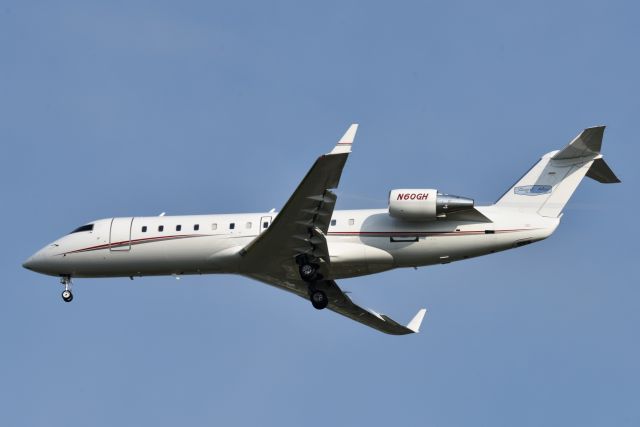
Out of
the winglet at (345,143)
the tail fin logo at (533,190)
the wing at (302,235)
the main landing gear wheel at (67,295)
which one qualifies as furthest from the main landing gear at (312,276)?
the main landing gear wheel at (67,295)

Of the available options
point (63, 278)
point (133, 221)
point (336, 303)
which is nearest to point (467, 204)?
point (336, 303)

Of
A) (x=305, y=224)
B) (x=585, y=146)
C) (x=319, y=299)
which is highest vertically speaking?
(x=585, y=146)

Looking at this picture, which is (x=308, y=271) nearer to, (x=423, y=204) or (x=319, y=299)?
(x=319, y=299)

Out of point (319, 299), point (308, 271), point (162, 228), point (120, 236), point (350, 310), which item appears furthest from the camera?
point (350, 310)

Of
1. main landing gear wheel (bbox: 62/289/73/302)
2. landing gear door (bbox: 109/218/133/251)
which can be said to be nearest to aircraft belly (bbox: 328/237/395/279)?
landing gear door (bbox: 109/218/133/251)

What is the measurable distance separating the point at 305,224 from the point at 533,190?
247 inches

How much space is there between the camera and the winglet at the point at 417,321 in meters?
35.9

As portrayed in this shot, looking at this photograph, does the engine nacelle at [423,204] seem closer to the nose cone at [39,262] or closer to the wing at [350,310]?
the wing at [350,310]

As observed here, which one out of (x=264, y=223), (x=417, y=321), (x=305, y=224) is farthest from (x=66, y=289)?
(x=417, y=321)

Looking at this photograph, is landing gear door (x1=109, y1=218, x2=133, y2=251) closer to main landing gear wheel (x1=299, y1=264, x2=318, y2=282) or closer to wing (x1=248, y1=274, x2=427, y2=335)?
wing (x1=248, y1=274, x2=427, y2=335)

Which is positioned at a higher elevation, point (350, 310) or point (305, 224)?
point (305, 224)

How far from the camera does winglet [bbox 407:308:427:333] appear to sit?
35.9 m

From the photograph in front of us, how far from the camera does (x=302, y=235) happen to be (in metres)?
29.8

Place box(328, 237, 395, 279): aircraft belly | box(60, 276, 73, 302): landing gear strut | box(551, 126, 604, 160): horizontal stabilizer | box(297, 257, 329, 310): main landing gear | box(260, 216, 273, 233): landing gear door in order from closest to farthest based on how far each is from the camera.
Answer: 1. box(551, 126, 604, 160): horizontal stabilizer
2. box(328, 237, 395, 279): aircraft belly
3. box(297, 257, 329, 310): main landing gear
4. box(260, 216, 273, 233): landing gear door
5. box(60, 276, 73, 302): landing gear strut
